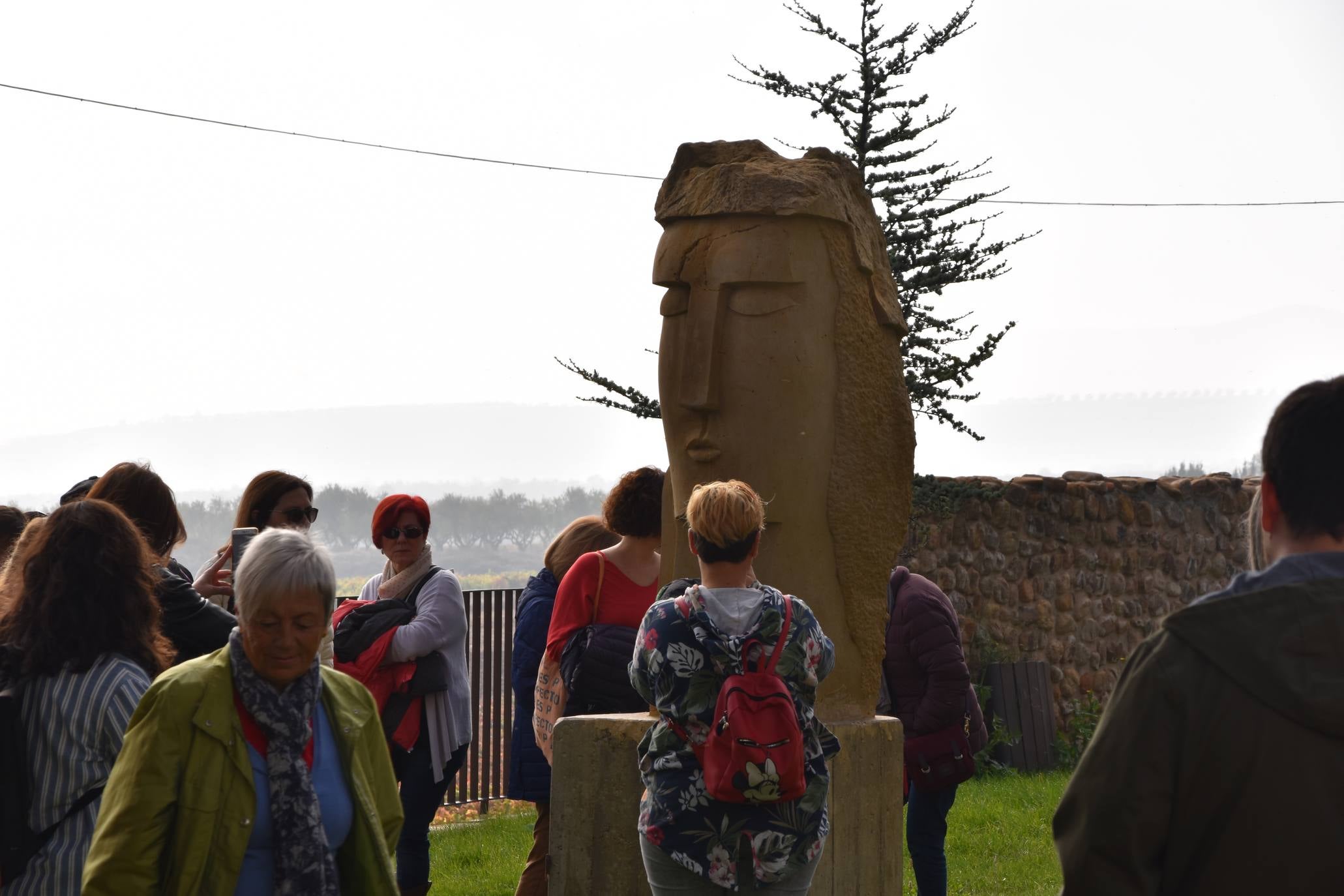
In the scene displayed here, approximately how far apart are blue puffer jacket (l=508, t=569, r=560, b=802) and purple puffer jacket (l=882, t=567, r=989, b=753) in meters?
1.38

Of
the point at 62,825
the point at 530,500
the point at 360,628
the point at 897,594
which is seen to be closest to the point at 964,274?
the point at 897,594

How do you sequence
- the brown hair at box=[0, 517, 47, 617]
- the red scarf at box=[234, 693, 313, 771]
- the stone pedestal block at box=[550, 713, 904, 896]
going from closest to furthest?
the red scarf at box=[234, 693, 313, 771] < the brown hair at box=[0, 517, 47, 617] < the stone pedestal block at box=[550, 713, 904, 896]

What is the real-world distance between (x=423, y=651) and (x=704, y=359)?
60.5 inches

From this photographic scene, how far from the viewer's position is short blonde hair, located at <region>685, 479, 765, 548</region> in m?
3.33

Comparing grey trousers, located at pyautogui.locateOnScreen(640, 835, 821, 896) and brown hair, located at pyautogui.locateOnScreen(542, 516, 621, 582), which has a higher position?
brown hair, located at pyautogui.locateOnScreen(542, 516, 621, 582)

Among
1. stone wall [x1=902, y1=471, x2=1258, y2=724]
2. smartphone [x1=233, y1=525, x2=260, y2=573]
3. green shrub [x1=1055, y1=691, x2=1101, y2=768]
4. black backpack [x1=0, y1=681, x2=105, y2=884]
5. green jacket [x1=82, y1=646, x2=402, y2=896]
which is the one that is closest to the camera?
green jacket [x1=82, y1=646, x2=402, y2=896]

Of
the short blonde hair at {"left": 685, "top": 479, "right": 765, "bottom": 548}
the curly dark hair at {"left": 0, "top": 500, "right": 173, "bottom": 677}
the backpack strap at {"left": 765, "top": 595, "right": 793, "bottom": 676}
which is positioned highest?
the short blonde hair at {"left": 685, "top": 479, "right": 765, "bottom": 548}

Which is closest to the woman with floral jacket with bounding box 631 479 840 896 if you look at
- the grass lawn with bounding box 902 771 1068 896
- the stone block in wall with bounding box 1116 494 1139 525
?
the grass lawn with bounding box 902 771 1068 896

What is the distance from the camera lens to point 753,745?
311cm

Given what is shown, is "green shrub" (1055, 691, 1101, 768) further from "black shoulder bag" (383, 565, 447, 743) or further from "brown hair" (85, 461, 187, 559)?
Result: "brown hair" (85, 461, 187, 559)

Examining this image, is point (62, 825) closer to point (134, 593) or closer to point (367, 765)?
point (134, 593)

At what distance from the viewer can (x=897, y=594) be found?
5207 mm

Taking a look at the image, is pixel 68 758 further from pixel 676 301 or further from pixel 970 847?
pixel 970 847

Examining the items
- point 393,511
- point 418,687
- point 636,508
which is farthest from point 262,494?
point 636,508
